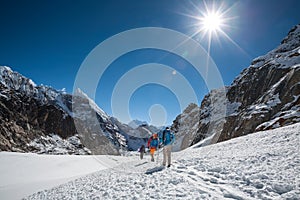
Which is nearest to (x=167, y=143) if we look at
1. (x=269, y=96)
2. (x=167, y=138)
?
(x=167, y=138)

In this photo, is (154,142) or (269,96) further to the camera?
(269,96)

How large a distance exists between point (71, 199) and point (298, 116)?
34346 mm

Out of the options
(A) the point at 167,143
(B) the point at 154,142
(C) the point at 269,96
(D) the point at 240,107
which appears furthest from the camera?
(D) the point at 240,107

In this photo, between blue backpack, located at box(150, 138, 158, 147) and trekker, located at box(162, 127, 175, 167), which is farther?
blue backpack, located at box(150, 138, 158, 147)

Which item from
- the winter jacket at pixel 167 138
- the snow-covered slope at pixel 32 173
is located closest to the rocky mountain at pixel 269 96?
the winter jacket at pixel 167 138

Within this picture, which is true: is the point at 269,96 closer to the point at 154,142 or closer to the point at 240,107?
the point at 240,107

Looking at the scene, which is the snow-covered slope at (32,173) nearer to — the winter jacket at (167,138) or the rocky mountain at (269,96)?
the winter jacket at (167,138)

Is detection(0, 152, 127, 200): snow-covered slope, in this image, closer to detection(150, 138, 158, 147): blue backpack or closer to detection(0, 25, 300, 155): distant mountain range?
detection(150, 138, 158, 147): blue backpack

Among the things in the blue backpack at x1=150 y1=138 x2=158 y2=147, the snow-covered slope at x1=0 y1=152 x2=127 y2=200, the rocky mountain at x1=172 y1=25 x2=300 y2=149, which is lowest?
the snow-covered slope at x1=0 y1=152 x2=127 y2=200

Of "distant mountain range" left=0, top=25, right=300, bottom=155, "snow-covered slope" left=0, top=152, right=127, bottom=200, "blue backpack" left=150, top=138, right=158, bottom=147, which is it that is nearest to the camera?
"snow-covered slope" left=0, top=152, right=127, bottom=200

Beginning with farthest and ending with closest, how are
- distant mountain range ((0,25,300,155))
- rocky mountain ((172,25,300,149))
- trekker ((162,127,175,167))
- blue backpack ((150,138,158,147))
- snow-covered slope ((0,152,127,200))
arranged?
distant mountain range ((0,25,300,155)) < rocky mountain ((172,25,300,149)) < blue backpack ((150,138,158,147)) < snow-covered slope ((0,152,127,200)) < trekker ((162,127,175,167))

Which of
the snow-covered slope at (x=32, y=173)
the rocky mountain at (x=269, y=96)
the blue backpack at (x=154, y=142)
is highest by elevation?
the rocky mountain at (x=269, y=96)

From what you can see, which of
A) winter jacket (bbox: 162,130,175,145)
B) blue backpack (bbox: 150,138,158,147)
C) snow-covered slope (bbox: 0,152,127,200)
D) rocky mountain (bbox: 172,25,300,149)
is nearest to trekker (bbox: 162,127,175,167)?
winter jacket (bbox: 162,130,175,145)

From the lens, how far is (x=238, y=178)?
7609 millimetres
